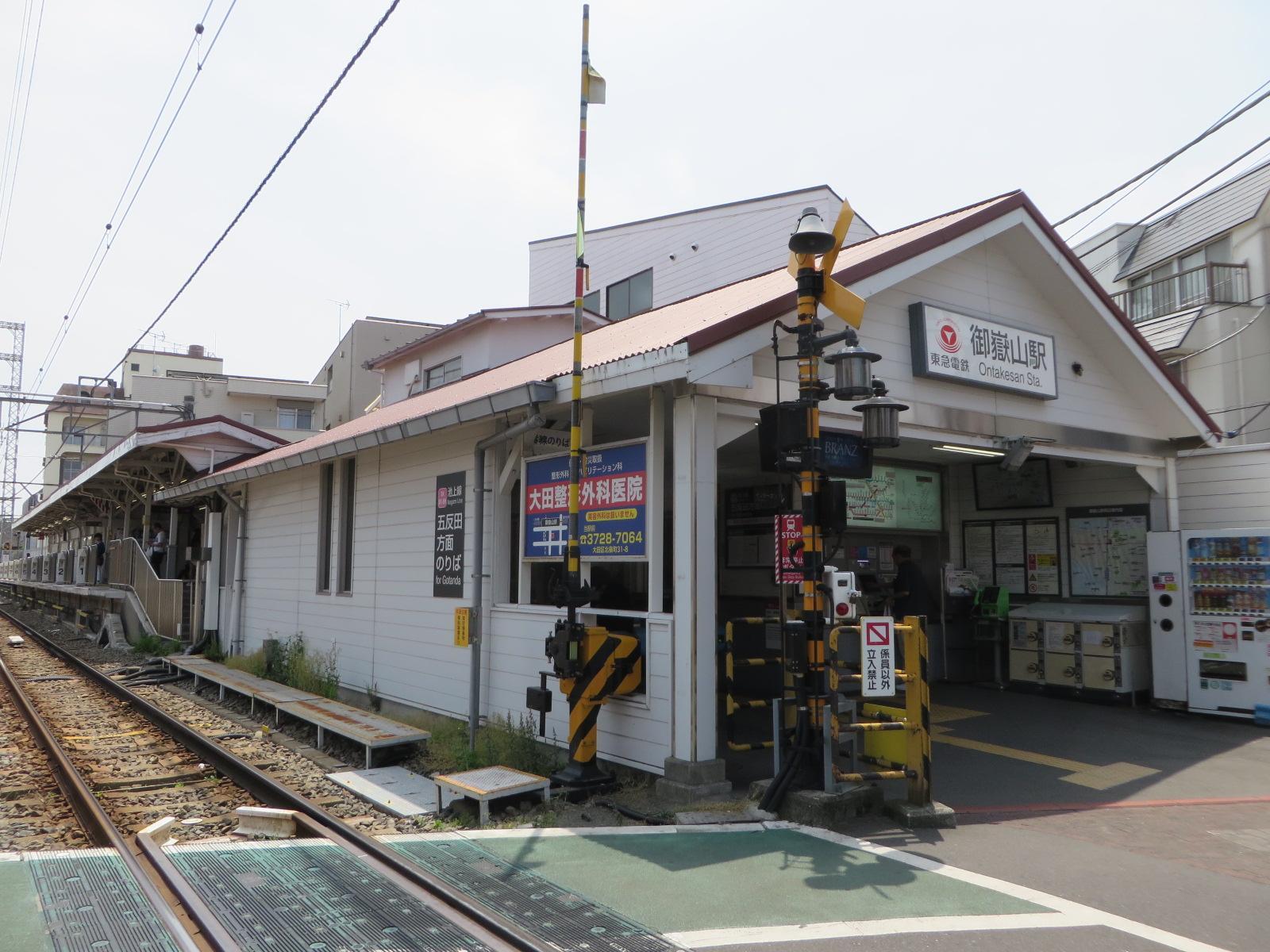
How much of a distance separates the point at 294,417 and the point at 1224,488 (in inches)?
1705

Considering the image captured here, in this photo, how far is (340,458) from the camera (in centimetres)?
1254

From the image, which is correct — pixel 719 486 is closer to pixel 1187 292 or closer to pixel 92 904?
pixel 92 904

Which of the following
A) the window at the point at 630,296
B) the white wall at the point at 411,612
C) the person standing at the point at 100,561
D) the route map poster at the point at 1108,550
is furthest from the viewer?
the person standing at the point at 100,561

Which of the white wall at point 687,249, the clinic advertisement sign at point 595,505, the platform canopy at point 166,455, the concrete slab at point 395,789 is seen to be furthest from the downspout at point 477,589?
the white wall at point 687,249

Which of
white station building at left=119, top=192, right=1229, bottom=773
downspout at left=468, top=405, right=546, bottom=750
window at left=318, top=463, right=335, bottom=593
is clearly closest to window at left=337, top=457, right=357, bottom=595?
white station building at left=119, top=192, right=1229, bottom=773

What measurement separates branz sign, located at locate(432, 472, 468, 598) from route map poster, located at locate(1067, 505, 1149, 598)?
24.9 feet

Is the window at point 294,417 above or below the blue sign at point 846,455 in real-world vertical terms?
above

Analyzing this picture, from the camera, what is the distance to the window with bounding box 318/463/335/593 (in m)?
13.2

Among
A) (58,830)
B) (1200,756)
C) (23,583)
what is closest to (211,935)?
(58,830)

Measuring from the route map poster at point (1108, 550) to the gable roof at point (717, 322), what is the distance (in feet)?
4.97

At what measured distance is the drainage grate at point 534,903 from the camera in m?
4.18

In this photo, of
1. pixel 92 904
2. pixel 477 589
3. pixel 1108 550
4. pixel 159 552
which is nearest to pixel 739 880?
pixel 92 904

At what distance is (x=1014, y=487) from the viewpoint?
479 inches

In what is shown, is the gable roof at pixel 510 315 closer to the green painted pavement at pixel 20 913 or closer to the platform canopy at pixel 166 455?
the platform canopy at pixel 166 455
